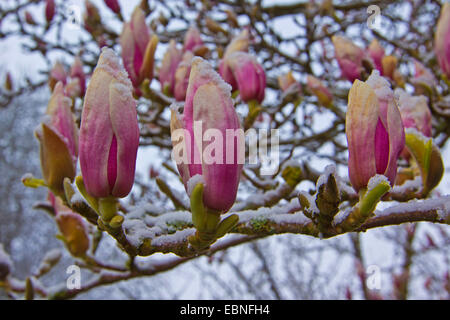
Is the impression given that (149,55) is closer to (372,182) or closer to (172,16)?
(372,182)

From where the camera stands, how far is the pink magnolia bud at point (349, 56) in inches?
45.0

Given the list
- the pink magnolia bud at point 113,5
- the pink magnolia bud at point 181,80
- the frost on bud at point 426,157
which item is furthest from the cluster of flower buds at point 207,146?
the pink magnolia bud at point 113,5

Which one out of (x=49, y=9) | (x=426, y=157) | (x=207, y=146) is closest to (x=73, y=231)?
(x=207, y=146)

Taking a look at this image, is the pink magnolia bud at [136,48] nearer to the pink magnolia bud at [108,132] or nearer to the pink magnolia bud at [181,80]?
the pink magnolia bud at [181,80]

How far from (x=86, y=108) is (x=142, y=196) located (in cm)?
214

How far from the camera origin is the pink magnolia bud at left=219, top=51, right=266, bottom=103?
3.59 ft

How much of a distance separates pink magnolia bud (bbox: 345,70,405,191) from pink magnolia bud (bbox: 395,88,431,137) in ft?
0.89

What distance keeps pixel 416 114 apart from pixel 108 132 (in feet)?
1.94

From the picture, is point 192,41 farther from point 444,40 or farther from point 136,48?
point 444,40

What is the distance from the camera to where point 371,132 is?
0.56m

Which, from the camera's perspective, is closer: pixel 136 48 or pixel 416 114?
pixel 416 114

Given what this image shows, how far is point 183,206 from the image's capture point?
96cm
